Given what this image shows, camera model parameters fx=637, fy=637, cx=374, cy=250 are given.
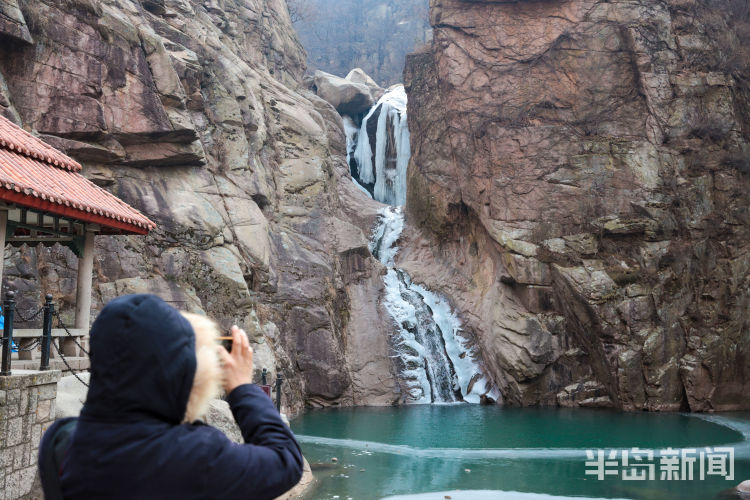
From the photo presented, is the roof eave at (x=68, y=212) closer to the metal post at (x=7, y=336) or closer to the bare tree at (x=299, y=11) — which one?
the metal post at (x=7, y=336)

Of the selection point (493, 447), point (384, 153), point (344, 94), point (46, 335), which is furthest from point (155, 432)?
point (344, 94)

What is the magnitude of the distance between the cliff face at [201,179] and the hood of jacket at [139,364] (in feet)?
53.2

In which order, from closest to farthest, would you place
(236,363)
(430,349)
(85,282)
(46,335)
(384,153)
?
(236,363), (46,335), (85,282), (430,349), (384,153)

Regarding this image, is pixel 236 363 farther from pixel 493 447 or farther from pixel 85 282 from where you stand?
pixel 493 447

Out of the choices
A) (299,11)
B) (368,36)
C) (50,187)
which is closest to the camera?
(50,187)

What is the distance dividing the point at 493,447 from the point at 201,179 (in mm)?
13257

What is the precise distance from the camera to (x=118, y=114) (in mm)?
19875

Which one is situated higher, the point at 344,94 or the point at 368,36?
the point at 368,36

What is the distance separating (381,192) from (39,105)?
75.0ft

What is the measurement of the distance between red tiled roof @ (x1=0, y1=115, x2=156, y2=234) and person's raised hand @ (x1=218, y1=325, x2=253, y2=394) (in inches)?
295

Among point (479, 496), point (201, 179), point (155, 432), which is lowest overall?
point (479, 496)

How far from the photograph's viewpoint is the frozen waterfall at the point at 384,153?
37656 mm

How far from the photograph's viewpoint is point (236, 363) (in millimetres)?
2107

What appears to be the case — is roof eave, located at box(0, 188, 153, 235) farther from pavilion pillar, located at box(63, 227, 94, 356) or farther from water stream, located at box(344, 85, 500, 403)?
water stream, located at box(344, 85, 500, 403)
